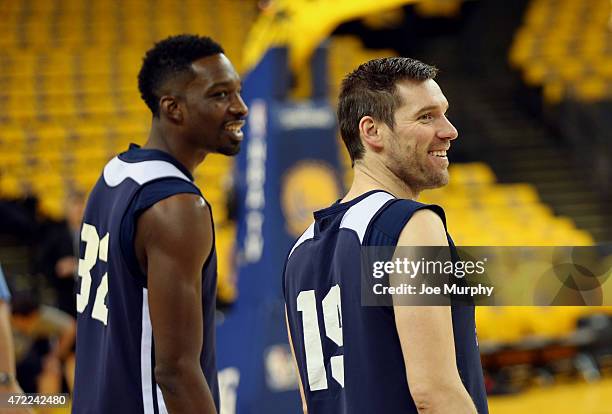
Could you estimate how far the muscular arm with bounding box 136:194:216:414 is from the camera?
92.0 inches

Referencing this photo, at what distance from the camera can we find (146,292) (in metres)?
2.41

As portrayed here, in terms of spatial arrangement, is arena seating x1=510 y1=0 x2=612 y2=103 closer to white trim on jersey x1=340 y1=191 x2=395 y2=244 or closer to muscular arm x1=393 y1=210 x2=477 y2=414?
white trim on jersey x1=340 y1=191 x2=395 y2=244

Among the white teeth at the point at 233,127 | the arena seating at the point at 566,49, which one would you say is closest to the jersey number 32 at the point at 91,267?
the white teeth at the point at 233,127

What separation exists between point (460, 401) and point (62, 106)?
11283 mm

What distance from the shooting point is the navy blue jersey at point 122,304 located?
A: 2412 millimetres

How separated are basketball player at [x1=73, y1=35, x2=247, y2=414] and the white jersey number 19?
351 millimetres

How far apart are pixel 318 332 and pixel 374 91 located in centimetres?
52

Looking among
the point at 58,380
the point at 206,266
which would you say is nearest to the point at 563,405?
the point at 58,380

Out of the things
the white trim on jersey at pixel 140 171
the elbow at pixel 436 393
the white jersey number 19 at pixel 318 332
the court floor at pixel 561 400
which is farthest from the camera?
the court floor at pixel 561 400

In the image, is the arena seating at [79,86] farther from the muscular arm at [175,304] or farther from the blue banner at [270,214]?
the muscular arm at [175,304]

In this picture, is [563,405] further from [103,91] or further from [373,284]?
[103,91]

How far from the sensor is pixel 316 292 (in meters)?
Result: 2.09

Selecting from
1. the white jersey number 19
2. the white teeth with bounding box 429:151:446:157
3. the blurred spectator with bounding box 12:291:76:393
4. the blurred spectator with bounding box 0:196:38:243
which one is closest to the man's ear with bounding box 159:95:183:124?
the white jersey number 19

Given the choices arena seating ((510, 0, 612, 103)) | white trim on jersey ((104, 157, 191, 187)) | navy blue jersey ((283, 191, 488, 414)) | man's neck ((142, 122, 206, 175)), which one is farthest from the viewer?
arena seating ((510, 0, 612, 103))
